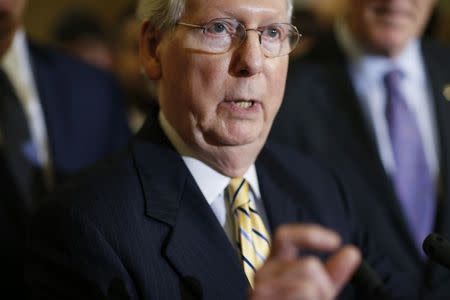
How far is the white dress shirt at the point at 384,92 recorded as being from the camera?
225 centimetres

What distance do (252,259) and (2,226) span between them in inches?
34.1

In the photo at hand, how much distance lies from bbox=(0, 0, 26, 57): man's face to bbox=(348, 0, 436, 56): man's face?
1.08 m

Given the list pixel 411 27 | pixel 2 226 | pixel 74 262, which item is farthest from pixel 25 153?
pixel 411 27

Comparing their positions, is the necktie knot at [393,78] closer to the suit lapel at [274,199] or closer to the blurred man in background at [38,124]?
the suit lapel at [274,199]

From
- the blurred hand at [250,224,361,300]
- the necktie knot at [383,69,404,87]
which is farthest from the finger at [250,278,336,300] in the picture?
the necktie knot at [383,69,404,87]

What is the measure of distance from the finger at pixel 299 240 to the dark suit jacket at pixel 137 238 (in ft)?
1.33

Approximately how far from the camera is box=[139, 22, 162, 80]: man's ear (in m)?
1.55

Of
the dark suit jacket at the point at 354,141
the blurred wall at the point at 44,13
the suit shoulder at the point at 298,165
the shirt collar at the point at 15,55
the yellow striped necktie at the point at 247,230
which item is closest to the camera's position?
the yellow striped necktie at the point at 247,230

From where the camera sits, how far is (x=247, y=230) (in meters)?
1.53

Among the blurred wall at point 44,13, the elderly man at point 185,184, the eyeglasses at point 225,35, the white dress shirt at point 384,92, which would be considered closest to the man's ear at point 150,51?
the elderly man at point 185,184

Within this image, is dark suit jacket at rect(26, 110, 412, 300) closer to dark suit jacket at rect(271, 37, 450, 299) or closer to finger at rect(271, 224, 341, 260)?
finger at rect(271, 224, 341, 260)

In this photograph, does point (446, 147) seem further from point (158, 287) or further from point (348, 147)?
point (158, 287)

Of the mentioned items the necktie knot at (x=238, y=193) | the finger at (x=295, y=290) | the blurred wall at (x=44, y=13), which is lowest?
the blurred wall at (x=44, y=13)

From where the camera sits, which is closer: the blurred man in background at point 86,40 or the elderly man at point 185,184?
the elderly man at point 185,184
